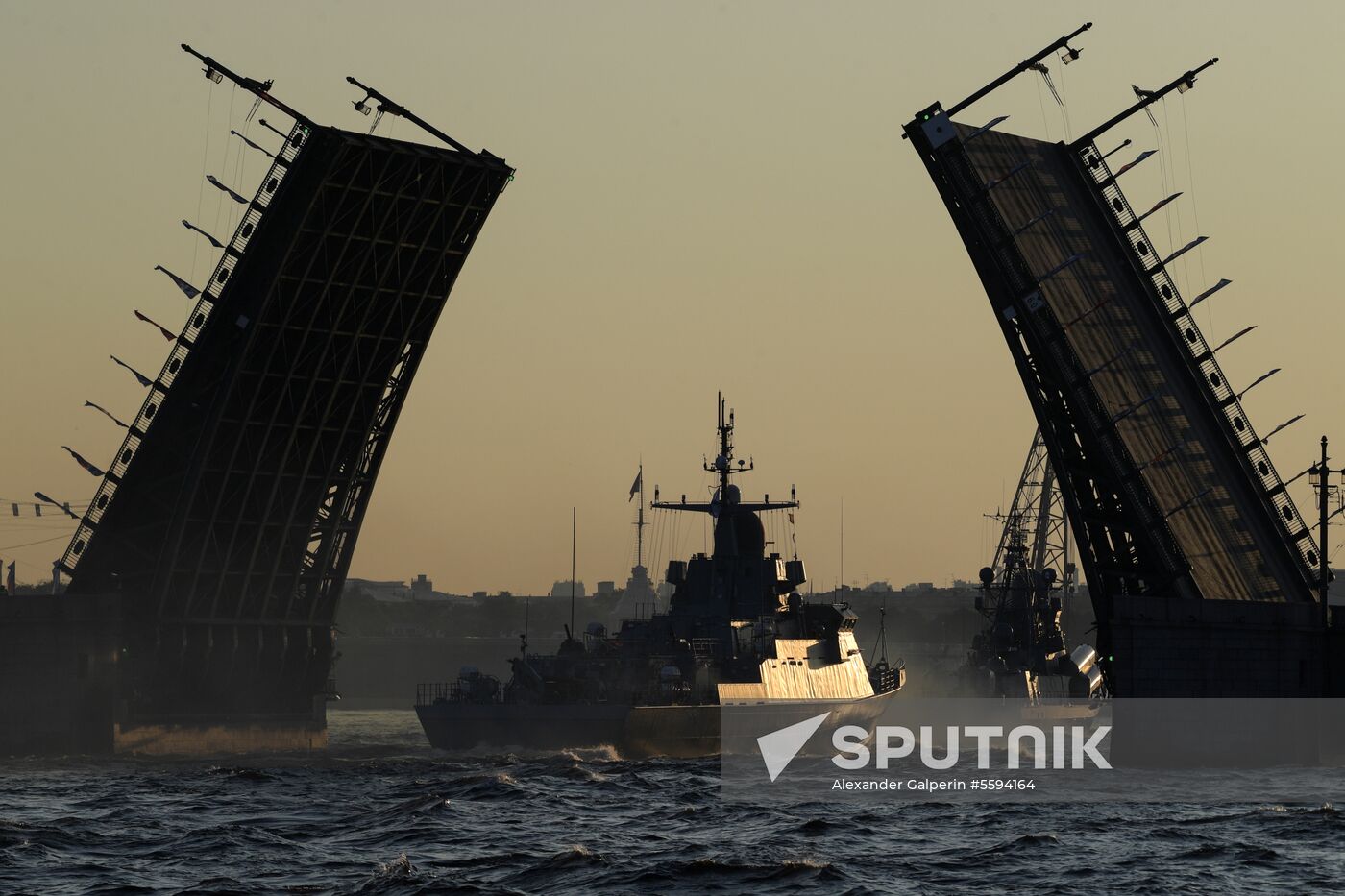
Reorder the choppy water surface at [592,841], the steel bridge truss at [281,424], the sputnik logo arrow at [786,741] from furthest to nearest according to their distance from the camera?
the sputnik logo arrow at [786,741] < the steel bridge truss at [281,424] < the choppy water surface at [592,841]

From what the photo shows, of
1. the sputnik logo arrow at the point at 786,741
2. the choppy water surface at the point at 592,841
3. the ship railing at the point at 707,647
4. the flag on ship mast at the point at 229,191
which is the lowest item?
the choppy water surface at the point at 592,841

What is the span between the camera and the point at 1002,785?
47656 mm

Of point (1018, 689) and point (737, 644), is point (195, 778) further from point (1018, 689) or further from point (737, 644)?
point (1018, 689)

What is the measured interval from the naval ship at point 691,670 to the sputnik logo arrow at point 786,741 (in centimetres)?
54

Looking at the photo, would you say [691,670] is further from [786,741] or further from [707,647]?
[786,741]

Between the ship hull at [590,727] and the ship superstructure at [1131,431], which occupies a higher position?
the ship superstructure at [1131,431]

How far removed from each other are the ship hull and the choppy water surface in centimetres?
632

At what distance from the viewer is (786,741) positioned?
60375 mm

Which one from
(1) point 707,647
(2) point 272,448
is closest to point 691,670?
(1) point 707,647

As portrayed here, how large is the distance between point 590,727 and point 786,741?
23.8ft

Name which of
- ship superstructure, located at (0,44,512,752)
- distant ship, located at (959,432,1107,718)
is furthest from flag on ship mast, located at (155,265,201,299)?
distant ship, located at (959,432,1107,718)

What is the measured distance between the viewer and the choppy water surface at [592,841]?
31.9 m

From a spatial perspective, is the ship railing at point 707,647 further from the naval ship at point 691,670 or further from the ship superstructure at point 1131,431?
the ship superstructure at point 1131,431

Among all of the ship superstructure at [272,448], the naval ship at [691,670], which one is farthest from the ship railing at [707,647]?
the ship superstructure at [272,448]
